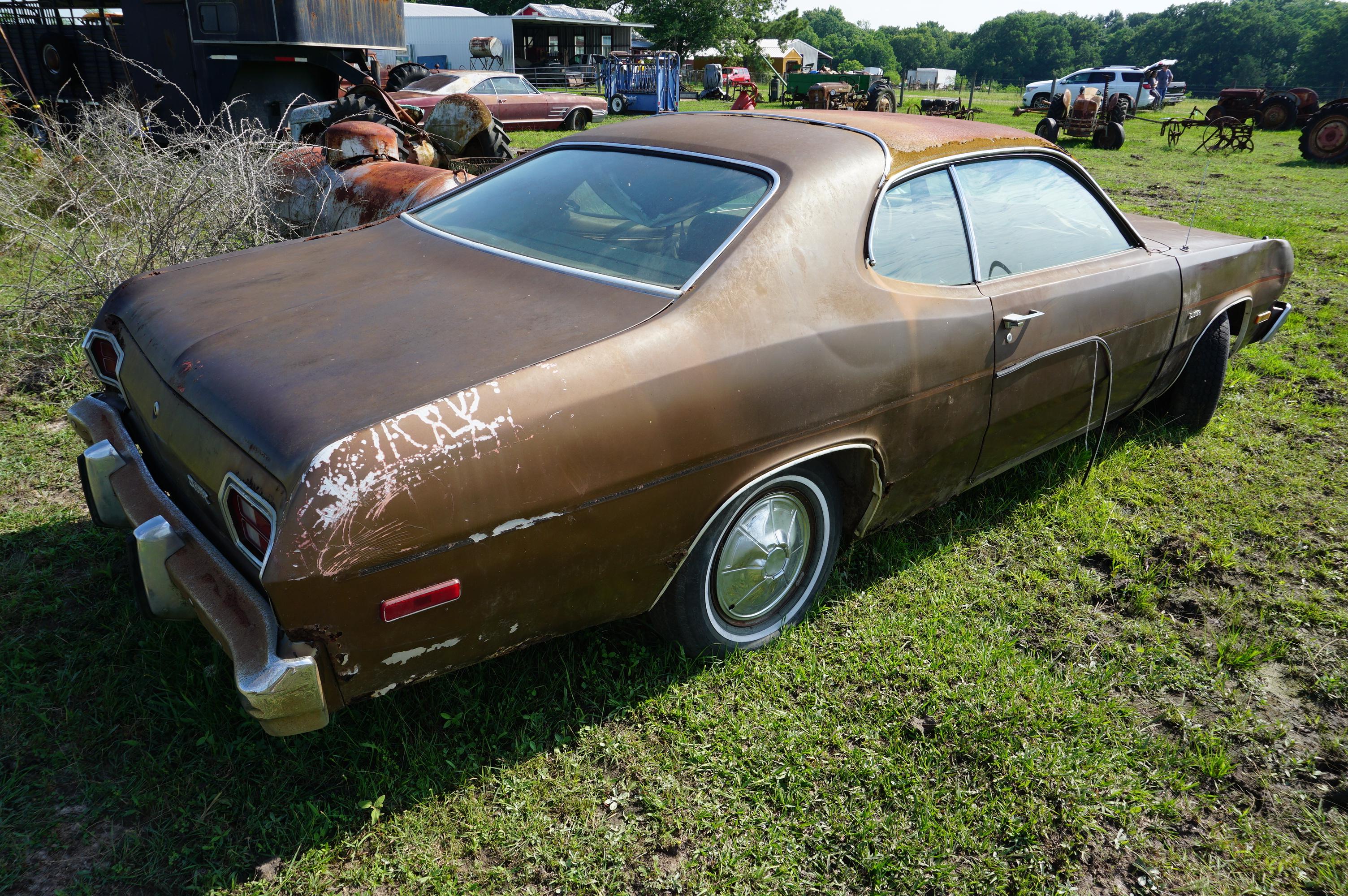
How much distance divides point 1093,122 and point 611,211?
64.3 feet

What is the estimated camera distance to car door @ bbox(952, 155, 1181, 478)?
2.82m

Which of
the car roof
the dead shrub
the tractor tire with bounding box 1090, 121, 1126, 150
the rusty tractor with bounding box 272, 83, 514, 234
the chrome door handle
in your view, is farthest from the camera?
the tractor tire with bounding box 1090, 121, 1126, 150

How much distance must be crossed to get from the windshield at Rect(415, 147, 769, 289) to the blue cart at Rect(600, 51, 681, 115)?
903 inches

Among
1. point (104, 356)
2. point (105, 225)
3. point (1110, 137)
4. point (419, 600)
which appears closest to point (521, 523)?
point (419, 600)

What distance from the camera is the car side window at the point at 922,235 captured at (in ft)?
8.39

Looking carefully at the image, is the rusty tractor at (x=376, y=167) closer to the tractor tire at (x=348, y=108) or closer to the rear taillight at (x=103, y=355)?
the tractor tire at (x=348, y=108)

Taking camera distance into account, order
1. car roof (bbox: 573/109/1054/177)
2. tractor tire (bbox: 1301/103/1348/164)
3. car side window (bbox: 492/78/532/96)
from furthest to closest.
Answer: tractor tire (bbox: 1301/103/1348/164), car side window (bbox: 492/78/532/96), car roof (bbox: 573/109/1054/177)

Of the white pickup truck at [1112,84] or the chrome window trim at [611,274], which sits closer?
the chrome window trim at [611,274]

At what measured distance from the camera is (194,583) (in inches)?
74.3

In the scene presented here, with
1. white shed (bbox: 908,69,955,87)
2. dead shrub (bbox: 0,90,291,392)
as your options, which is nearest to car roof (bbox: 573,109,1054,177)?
dead shrub (bbox: 0,90,291,392)

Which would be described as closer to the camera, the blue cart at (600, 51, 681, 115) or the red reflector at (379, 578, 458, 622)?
the red reflector at (379, 578, 458, 622)

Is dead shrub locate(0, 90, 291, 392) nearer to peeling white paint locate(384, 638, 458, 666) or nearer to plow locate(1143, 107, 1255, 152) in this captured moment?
peeling white paint locate(384, 638, 458, 666)

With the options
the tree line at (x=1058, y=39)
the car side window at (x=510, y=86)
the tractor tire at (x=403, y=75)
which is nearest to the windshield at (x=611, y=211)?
the tractor tire at (x=403, y=75)

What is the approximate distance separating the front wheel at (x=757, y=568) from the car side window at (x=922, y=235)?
2.21ft
